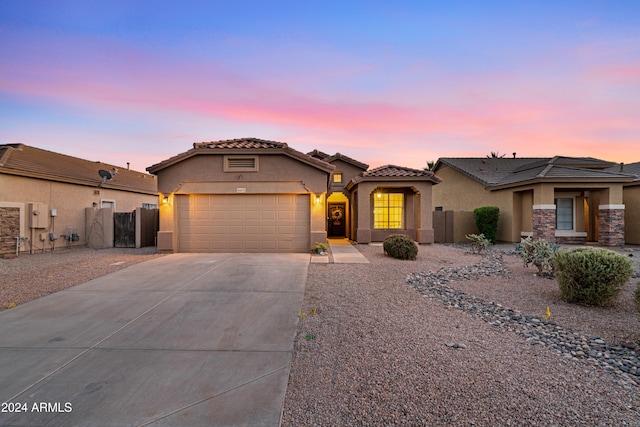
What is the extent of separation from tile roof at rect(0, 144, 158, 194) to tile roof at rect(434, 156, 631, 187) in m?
21.9

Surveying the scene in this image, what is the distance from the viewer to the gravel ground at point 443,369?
94.4 inches

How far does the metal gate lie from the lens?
13984 mm

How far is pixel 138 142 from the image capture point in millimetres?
18406

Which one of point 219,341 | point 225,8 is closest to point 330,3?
point 225,8

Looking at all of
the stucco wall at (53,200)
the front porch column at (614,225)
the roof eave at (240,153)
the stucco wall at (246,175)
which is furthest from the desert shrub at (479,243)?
the stucco wall at (53,200)

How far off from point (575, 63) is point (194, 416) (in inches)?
657

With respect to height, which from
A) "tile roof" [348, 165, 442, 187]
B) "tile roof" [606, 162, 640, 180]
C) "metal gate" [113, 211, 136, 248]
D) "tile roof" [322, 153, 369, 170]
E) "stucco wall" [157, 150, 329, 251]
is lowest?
"metal gate" [113, 211, 136, 248]

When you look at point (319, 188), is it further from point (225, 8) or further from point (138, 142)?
point (138, 142)

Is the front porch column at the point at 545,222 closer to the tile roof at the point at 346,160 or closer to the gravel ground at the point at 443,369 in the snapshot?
the gravel ground at the point at 443,369

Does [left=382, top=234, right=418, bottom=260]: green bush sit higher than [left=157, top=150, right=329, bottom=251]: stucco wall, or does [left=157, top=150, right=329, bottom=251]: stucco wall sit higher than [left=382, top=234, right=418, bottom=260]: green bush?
[left=157, top=150, right=329, bottom=251]: stucco wall

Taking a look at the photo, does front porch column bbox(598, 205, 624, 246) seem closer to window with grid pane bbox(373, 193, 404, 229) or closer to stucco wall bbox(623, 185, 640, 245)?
stucco wall bbox(623, 185, 640, 245)

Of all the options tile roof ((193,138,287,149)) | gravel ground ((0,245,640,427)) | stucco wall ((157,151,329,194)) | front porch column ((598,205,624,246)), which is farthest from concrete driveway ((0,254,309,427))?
front porch column ((598,205,624,246))

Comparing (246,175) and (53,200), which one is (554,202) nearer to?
(246,175)

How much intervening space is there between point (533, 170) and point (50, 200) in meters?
24.2
